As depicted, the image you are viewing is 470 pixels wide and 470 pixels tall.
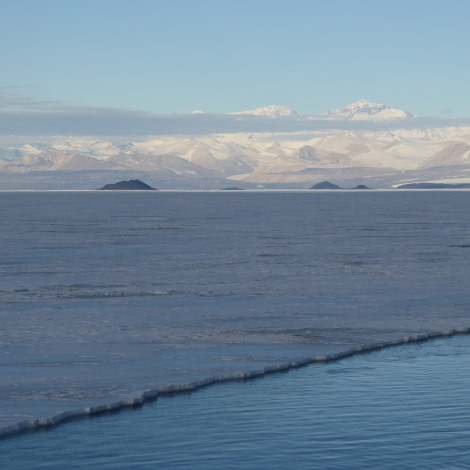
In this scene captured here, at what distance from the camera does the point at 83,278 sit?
39188 mm

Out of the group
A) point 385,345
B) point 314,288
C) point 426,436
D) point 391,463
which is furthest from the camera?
point 314,288

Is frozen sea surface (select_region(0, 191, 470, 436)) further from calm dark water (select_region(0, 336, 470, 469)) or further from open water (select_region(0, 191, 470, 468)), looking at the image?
calm dark water (select_region(0, 336, 470, 469))

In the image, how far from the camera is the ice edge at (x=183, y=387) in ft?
55.1

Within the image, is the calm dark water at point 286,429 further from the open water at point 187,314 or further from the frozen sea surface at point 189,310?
the frozen sea surface at point 189,310

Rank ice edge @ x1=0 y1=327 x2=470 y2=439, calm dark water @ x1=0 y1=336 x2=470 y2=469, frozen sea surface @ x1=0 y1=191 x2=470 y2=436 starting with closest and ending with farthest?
calm dark water @ x1=0 y1=336 x2=470 y2=469 → ice edge @ x1=0 y1=327 x2=470 y2=439 → frozen sea surface @ x1=0 y1=191 x2=470 y2=436

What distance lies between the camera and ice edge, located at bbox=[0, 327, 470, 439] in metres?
16.8

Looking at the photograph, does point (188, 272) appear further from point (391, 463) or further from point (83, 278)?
point (391, 463)

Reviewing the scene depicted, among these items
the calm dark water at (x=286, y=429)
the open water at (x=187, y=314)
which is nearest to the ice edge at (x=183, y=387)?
the open water at (x=187, y=314)

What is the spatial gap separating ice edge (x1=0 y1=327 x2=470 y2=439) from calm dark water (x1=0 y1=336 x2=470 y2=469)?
310 millimetres

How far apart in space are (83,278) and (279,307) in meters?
11.2

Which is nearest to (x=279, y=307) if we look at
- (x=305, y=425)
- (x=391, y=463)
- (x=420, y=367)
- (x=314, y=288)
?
(x=314, y=288)

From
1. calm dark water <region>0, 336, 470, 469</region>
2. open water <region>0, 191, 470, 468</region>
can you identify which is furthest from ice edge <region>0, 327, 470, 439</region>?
calm dark water <region>0, 336, 470, 469</region>

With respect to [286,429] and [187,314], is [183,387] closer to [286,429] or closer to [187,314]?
[286,429]

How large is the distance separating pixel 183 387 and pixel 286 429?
3548 mm
